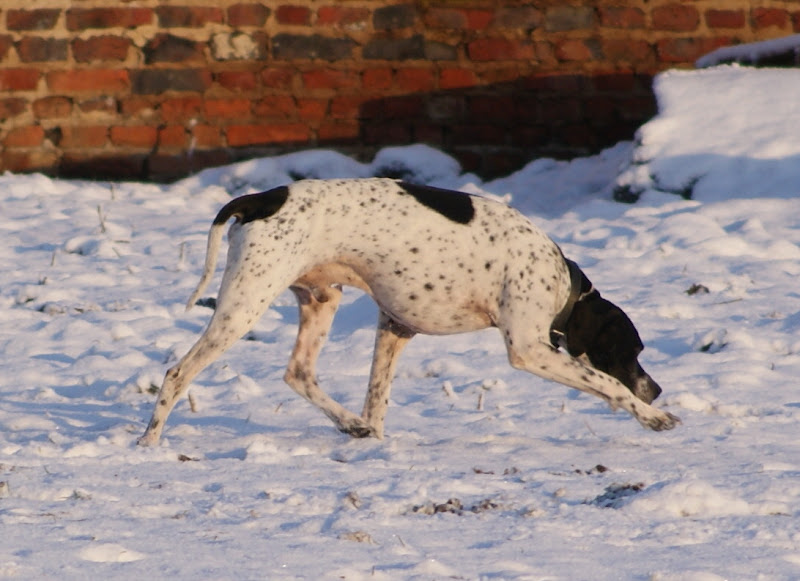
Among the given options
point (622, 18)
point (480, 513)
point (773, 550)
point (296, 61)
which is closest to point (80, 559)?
point (480, 513)

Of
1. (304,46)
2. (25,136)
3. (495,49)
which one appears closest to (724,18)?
(495,49)

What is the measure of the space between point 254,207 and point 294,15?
5.19m

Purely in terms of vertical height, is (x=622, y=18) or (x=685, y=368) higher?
(x=622, y=18)

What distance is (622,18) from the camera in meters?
10.1

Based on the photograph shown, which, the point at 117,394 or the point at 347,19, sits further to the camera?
the point at 347,19

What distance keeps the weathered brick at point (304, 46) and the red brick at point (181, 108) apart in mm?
643

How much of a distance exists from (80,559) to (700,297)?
450 centimetres

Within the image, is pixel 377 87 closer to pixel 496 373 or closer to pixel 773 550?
pixel 496 373

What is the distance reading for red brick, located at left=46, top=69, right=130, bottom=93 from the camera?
9828 millimetres

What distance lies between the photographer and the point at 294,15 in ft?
32.5

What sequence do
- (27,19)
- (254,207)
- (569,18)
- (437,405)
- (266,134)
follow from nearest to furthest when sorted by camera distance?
(254,207) < (437,405) < (27,19) < (266,134) < (569,18)

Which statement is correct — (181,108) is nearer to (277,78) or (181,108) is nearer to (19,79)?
(277,78)

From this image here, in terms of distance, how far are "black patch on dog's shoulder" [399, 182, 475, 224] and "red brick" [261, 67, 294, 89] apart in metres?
4.87

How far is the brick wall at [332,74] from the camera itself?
32.2ft
